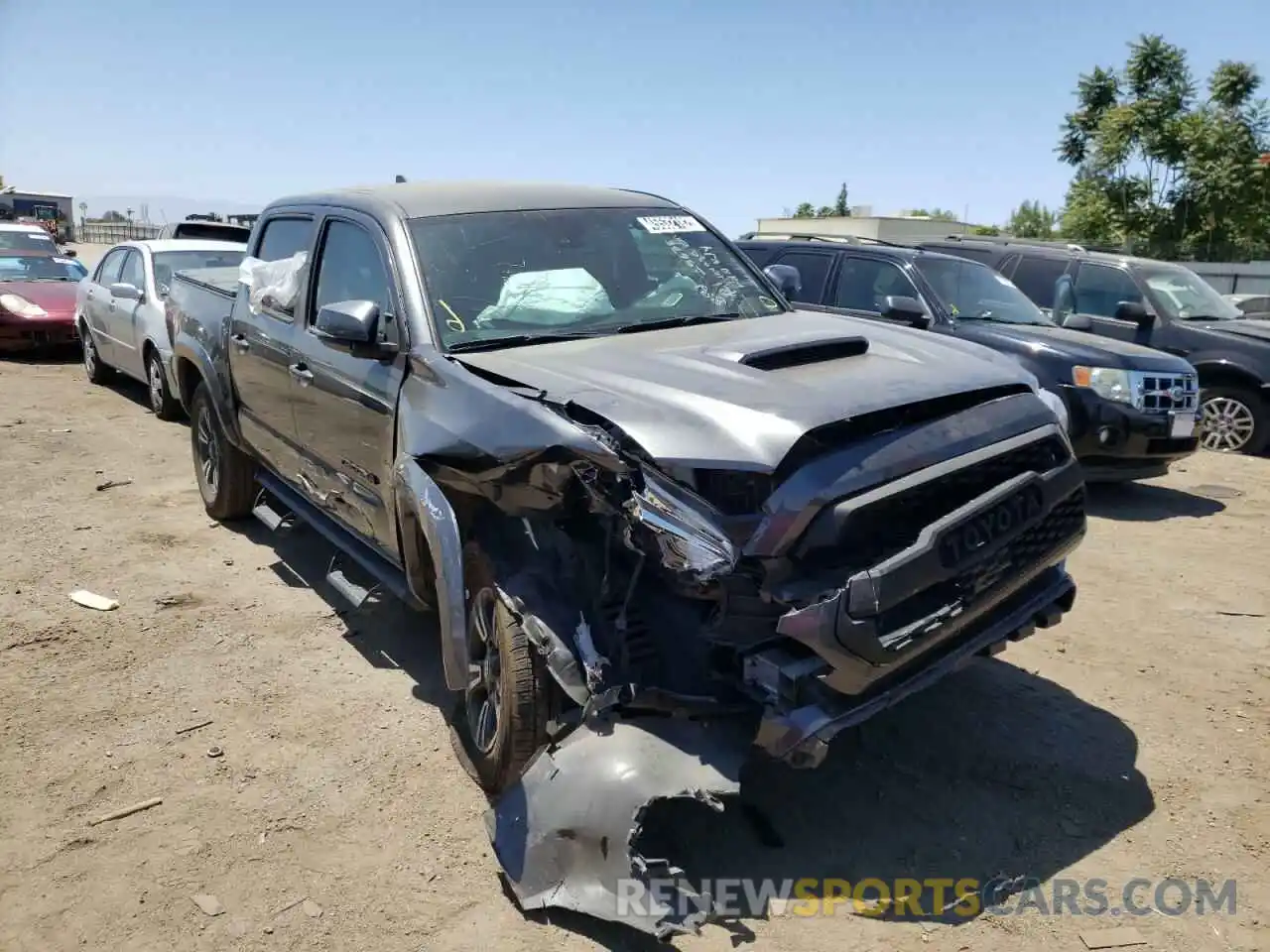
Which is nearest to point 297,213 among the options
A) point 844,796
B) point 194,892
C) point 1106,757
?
point 194,892

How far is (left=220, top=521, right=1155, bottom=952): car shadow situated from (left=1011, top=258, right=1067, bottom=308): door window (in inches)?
254

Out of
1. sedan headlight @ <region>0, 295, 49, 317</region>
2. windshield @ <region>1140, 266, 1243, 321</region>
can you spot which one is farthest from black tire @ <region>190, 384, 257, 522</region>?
windshield @ <region>1140, 266, 1243, 321</region>

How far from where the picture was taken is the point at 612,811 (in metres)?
2.69

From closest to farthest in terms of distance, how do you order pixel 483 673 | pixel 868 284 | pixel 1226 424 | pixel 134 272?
pixel 483 673 < pixel 868 284 < pixel 1226 424 < pixel 134 272

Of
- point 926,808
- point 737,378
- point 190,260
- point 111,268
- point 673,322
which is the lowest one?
point 926,808

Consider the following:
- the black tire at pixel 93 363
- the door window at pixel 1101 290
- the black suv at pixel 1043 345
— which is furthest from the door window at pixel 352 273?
the black tire at pixel 93 363

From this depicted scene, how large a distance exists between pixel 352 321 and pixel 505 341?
0.57m

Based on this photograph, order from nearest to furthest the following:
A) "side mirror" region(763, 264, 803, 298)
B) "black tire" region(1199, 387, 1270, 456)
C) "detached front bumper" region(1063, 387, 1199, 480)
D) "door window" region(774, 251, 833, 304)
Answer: "side mirror" region(763, 264, 803, 298)
"detached front bumper" region(1063, 387, 1199, 480)
"door window" region(774, 251, 833, 304)
"black tire" region(1199, 387, 1270, 456)

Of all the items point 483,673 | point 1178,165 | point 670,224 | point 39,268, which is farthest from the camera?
point 1178,165

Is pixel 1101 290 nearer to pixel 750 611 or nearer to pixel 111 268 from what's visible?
pixel 750 611

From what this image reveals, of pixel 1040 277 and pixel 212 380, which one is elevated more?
pixel 1040 277

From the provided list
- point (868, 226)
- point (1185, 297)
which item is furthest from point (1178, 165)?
point (1185, 297)

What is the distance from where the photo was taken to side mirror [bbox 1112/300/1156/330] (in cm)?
905

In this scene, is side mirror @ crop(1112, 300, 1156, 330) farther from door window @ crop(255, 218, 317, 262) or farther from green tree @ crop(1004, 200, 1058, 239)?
green tree @ crop(1004, 200, 1058, 239)
